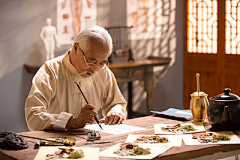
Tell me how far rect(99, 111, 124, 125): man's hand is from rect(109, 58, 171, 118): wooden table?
8.69ft

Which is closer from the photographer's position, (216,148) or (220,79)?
(216,148)

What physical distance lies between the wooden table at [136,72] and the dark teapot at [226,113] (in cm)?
303

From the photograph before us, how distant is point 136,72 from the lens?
19.4ft

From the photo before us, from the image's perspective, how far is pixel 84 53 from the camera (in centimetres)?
289

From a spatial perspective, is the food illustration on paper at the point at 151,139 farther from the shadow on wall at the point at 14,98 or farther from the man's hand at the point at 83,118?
the shadow on wall at the point at 14,98

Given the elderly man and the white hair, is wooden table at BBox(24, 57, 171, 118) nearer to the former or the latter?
the elderly man

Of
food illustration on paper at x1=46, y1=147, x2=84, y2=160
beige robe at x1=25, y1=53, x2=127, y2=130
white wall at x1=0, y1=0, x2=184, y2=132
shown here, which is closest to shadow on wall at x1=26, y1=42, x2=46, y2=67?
white wall at x1=0, y1=0, x2=184, y2=132

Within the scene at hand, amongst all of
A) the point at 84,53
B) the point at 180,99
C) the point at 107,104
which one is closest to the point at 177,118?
the point at 107,104

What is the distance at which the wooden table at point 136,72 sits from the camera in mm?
5711

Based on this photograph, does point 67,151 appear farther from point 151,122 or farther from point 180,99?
point 180,99

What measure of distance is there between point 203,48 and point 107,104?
3.98 meters

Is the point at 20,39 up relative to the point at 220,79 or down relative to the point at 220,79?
up

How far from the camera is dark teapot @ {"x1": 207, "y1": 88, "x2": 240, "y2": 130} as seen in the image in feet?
8.48

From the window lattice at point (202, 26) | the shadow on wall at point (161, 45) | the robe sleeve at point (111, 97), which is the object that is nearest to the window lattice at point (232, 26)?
the window lattice at point (202, 26)
